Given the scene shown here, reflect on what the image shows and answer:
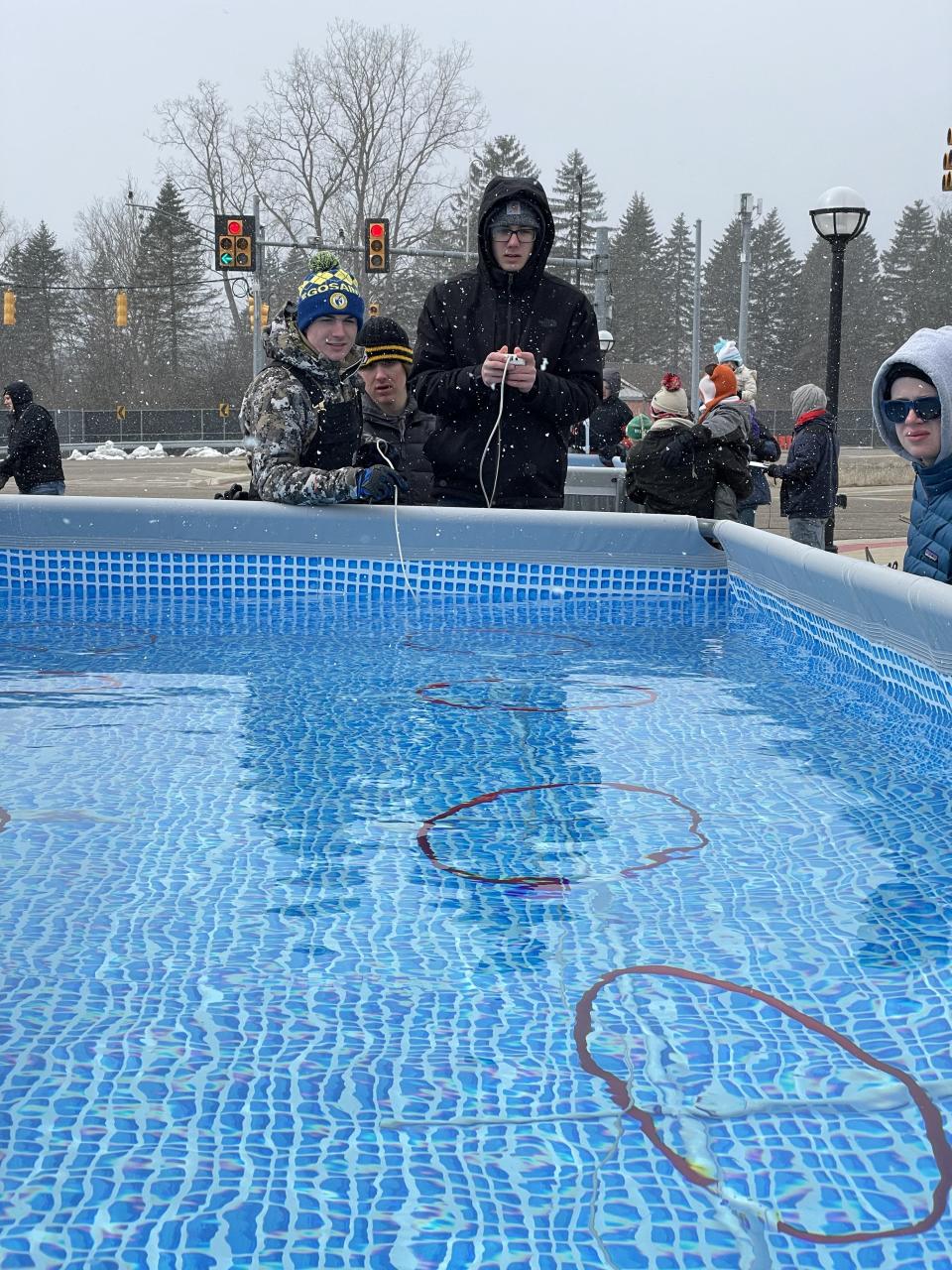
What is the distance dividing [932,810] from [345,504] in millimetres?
3642

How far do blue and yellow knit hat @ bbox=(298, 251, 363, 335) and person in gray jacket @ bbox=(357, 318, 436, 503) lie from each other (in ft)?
1.47

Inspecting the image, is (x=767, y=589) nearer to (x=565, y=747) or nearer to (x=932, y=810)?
(x=565, y=747)

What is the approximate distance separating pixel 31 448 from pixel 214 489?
16915mm

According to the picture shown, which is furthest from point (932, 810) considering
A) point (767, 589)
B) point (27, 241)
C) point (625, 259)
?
point (625, 259)

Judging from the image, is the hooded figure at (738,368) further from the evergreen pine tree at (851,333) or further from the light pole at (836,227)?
the evergreen pine tree at (851,333)

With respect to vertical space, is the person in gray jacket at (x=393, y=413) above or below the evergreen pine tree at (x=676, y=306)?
below

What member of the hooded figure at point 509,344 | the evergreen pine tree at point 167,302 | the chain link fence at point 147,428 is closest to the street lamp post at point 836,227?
the hooded figure at point 509,344

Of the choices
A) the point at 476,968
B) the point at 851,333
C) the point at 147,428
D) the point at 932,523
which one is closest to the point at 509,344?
the point at 932,523

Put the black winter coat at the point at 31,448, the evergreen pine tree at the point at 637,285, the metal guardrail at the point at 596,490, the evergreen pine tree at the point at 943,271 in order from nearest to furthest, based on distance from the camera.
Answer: the metal guardrail at the point at 596,490
the black winter coat at the point at 31,448
the evergreen pine tree at the point at 943,271
the evergreen pine tree at the point at 637,285

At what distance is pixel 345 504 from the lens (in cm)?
610

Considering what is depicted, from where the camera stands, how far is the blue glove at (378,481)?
5.69 meters

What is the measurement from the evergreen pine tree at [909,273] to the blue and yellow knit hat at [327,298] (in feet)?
241

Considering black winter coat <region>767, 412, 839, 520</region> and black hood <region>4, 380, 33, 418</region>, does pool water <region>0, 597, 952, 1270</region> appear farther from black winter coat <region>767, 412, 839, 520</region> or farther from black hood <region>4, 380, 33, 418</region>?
black hood <region>4, 380, 33, 418</region>

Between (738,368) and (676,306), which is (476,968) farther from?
(676,306)
